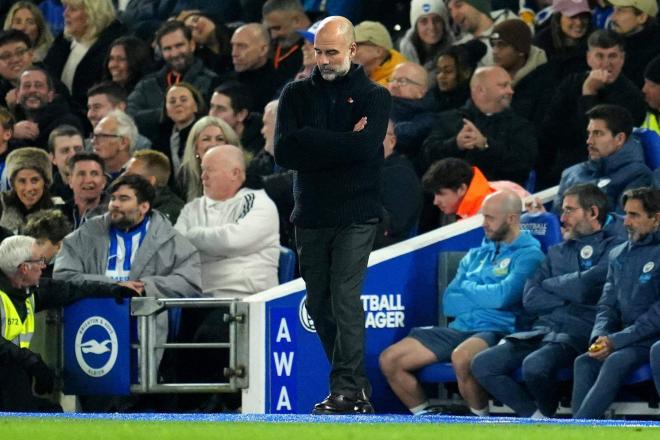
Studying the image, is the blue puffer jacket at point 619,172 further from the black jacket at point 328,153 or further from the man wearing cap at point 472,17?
the man wearing cap at point 472,17

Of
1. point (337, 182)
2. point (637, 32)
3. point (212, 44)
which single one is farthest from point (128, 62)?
point (337, 182)

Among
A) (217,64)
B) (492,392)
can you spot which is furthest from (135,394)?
(217,64)

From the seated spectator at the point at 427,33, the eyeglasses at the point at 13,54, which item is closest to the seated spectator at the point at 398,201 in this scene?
the seated spectator at the point at 427,33

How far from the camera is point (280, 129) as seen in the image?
9.20 metres

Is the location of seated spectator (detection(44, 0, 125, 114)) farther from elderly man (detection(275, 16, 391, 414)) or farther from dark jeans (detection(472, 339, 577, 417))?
elderly man (detection(275, 16, 391, 414))

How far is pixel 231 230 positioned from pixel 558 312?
2.39 meters

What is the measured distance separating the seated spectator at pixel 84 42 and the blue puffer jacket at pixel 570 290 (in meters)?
6.90

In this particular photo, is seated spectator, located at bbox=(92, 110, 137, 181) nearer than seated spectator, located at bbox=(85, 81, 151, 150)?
Yes

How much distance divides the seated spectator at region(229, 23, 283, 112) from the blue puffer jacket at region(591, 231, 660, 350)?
5.22 meters

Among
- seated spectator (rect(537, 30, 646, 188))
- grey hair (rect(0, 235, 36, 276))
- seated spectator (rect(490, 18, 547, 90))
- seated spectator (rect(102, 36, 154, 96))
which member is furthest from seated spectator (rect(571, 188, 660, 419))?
seated spectator (rect(102, 36, 154, 96))

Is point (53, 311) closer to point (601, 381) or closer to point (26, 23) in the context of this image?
point (601, 381)

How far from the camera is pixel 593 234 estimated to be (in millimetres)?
10805

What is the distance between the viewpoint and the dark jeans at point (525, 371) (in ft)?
34.1

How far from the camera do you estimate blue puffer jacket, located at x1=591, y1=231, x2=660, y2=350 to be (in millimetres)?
10047
